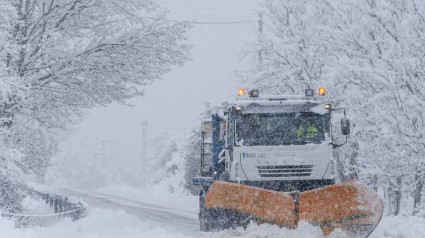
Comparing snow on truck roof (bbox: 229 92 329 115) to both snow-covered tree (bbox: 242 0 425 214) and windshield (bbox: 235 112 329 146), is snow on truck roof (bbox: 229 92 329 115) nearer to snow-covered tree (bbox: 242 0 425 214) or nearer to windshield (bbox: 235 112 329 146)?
windshield (bbox: 235 112 329 146)

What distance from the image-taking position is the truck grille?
9.19 m

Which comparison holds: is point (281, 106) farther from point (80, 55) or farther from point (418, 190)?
point (80, 55)

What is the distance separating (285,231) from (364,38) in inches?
200

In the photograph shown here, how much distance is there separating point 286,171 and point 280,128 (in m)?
0.86

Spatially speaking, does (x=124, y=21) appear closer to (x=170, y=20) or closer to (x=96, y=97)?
(x=170, y=20)

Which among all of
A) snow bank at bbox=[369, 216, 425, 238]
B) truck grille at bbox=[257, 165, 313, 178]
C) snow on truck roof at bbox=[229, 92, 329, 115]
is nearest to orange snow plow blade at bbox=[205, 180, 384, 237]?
snow bank at bbox=[369, 216, 425, 238]

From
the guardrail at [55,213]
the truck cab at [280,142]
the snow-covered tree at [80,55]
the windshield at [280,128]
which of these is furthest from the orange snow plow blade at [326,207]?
the snow-covered tree at [80,55]

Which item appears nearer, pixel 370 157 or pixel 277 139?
pixel 277 139

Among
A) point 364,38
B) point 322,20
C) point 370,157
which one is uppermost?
point 322,20

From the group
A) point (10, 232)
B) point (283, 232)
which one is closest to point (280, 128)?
point (283, 232)

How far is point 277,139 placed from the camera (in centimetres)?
945

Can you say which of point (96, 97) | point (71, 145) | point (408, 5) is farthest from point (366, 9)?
point (71, 145)

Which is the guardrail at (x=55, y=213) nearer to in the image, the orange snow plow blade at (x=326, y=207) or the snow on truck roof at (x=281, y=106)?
the orange snow plow blade at (x=326, y=207)

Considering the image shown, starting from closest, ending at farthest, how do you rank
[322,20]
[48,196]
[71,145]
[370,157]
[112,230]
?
[112,230], [370,157], [322,20], [48,196], [71,145]
